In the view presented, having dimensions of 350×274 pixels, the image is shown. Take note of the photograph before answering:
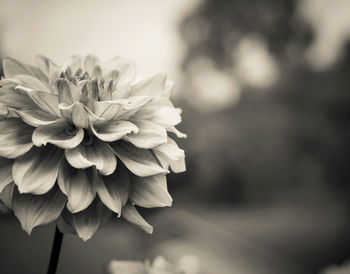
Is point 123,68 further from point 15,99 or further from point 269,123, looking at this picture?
point 269,123

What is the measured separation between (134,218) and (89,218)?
3 cm

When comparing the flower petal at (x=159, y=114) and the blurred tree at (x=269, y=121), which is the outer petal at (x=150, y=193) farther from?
the blurred tree at (x=269, y=121)

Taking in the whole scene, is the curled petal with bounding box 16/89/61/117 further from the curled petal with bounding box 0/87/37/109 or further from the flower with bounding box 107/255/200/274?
the flower with bounding box 107/255/200/274

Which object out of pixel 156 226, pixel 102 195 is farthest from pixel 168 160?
pixel 156 226

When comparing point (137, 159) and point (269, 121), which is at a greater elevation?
point (137, 159)

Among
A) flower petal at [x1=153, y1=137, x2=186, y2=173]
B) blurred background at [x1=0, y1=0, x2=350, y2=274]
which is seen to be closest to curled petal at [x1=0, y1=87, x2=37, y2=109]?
flower petal at [x1=153, y1=137, x2=186, y2=173]

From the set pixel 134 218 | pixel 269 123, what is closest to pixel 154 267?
pixel 134 218

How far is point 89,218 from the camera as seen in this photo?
11.9 inches

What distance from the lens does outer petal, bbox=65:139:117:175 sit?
283mm

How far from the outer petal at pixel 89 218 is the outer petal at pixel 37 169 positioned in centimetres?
3

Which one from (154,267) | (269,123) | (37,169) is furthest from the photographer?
(269,123)

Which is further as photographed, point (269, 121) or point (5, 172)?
point (269, 121)

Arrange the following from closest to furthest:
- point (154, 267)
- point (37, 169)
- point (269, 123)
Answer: point (37, 169) → point (154, 267) → point (269, 123)

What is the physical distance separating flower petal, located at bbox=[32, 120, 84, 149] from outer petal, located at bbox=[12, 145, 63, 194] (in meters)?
0.01
